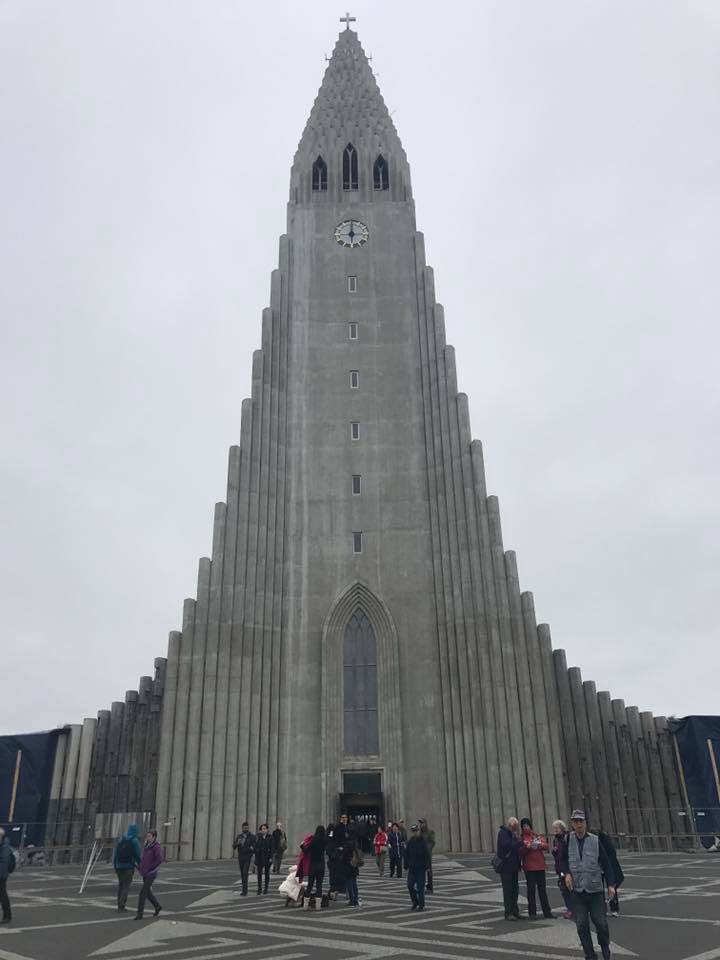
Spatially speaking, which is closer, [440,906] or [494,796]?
[440,906]

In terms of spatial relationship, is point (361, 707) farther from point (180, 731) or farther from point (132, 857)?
point (132, 857)

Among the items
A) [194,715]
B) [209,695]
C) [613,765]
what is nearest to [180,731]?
[194,715]

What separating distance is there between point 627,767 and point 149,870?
96.5 feet

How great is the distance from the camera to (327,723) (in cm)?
3566

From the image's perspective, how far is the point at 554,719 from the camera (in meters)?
35.2

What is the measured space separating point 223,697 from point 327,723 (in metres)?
5.19

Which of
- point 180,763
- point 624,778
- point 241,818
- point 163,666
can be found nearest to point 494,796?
point 624,778

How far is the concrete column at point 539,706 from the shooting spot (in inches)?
1299

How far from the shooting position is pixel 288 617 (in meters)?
37.4

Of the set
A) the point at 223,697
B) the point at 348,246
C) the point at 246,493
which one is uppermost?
the point at 348,246

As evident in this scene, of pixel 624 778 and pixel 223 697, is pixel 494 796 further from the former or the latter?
pixel 223 697

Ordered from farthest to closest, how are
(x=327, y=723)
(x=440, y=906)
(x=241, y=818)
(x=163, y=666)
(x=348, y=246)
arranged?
(x=348, y=246) < (x=163, y=666) < (x=327, y=723) < (x=241, y=818) < (x=440, y=906)

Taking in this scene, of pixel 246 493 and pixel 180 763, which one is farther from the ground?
pixel 246 493

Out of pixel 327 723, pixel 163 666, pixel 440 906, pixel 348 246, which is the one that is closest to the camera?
pixel 440 906
